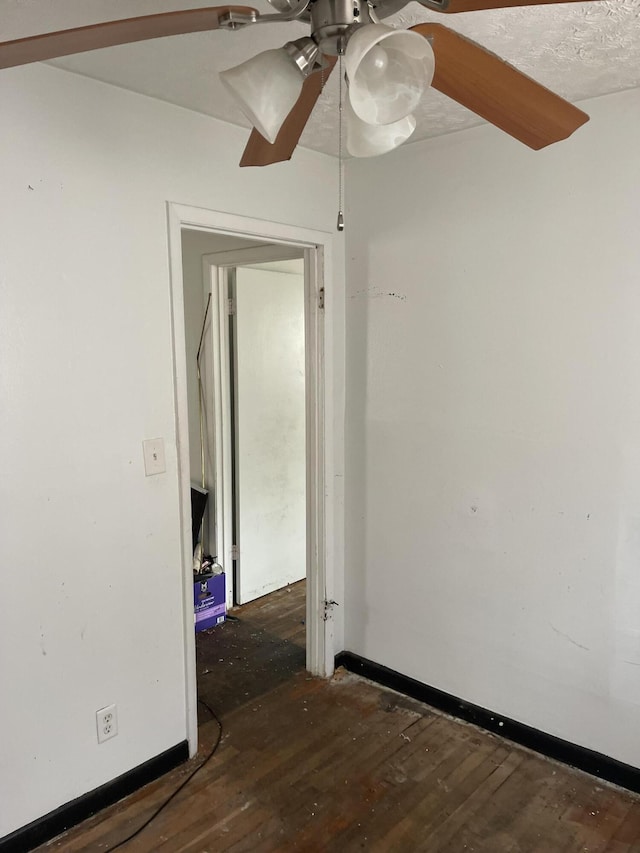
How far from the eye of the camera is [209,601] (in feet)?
10.8

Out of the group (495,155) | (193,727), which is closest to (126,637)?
(193,727)

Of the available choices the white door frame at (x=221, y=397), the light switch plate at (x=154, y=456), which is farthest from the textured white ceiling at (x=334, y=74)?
the white door frame at (x=221, y=397)

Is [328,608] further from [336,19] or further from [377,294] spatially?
[336,19]

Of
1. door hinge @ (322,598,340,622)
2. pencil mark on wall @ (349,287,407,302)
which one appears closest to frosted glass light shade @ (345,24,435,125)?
pencil mark on wall @ (349,287,407,302)

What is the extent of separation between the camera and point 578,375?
81.6 inches

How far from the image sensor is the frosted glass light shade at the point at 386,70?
870mm

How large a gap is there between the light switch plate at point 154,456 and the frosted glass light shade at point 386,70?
1387 mm

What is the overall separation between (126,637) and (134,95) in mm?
1752

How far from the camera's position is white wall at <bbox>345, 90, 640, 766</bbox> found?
2.01 metres

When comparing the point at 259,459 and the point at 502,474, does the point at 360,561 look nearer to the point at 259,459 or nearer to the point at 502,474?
the point at 502,474

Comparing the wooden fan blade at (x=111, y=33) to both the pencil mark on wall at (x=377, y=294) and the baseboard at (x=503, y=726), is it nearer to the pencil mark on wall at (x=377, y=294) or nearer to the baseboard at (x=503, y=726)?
the pencil mark on wall at (x=377, y=294)

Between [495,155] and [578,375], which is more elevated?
[495,155]

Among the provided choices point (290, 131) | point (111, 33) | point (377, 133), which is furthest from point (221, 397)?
point (111, 33)

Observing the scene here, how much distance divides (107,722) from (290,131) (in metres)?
1.87
